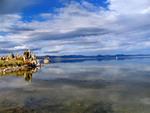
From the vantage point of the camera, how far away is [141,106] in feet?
138

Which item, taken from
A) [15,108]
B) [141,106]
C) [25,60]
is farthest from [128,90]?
[25,60]

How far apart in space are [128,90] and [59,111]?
74.0 ft

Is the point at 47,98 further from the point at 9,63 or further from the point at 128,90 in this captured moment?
the point at 9,63

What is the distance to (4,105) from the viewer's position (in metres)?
44.3

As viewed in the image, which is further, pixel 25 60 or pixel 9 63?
pixel 25 60

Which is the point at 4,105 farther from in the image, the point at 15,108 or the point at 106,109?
the point at 106,109

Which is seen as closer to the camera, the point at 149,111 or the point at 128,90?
the point at 149,111

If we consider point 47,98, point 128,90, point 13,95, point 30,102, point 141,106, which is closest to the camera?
point 141,106

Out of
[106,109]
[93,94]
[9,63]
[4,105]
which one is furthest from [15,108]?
[9,63]

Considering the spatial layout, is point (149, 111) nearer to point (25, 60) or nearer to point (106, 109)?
point (106, 109)

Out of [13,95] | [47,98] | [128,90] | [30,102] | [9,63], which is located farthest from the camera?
[9,63]

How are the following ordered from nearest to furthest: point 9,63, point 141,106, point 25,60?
point 141,106 < point 9,63 < point 25,60

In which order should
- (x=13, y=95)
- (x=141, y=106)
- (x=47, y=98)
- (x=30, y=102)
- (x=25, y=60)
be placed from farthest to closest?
(x=25, y=60) → (x=13, y=95) → (x=47, y=98) → (x=30, y=102) → (x=141, y=106)

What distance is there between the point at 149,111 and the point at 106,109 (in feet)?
18.2
